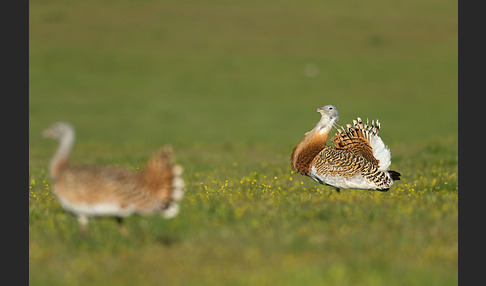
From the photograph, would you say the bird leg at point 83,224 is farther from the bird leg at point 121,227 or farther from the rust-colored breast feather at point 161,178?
the rust-colored breast feather at point 161,178

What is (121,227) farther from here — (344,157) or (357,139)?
(357,139)

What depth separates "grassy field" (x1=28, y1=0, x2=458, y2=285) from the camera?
325 inches

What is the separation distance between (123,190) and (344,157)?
5.45 metres

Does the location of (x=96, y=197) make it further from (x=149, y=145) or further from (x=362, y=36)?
(x=362, y=36)

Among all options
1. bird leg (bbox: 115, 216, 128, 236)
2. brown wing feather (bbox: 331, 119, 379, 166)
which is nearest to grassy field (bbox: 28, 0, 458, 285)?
bird leg (bbox: 115, 216, 128, 236)

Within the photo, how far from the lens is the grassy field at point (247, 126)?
8258 millimetres

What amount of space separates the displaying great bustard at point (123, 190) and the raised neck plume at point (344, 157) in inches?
184

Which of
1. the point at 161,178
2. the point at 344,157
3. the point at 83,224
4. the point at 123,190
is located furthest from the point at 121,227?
the point at 344,157

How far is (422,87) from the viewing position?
174 feet

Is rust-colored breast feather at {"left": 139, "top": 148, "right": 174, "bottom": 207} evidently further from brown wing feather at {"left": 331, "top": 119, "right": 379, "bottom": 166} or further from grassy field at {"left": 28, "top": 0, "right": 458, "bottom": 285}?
brown wing feather at {"left": 331, "top": 119, "right": 379, "bottom": 166}

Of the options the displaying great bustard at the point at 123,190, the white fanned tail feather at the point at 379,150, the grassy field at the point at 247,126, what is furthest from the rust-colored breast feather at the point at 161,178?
the white fanned tail feather at the point at 379,150

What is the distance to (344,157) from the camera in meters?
13.4

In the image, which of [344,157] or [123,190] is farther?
[344,157]

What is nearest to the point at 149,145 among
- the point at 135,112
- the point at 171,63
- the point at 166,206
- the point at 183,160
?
the point at 183,160
